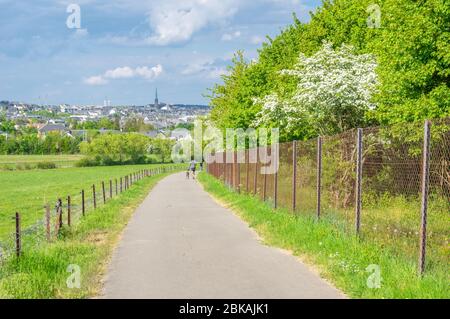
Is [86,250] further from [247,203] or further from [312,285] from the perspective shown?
[247,203]

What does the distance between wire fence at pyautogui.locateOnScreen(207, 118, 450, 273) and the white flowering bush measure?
7240 mm

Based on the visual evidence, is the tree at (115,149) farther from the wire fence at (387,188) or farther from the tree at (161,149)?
the wire fence at (387,188)

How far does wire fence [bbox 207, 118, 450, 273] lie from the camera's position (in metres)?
8.88

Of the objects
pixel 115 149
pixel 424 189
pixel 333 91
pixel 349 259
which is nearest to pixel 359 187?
pixel 349 259

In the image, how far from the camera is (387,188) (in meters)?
10.5

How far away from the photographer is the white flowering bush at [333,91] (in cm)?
2288

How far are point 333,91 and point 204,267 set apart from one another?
49.0 ft

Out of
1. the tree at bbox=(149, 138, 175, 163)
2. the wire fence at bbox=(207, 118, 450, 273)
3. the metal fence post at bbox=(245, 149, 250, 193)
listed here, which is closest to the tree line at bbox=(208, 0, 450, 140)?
the metal fence post at bbox=(245, 149, 250, 193)

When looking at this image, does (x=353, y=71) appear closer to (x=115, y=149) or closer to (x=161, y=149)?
(x=115, y=149)

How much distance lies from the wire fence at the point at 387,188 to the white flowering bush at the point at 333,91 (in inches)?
285

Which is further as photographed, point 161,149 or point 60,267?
point 161,149

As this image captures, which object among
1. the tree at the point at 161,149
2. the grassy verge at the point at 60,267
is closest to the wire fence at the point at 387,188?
the grassy verge at the point at 60,267

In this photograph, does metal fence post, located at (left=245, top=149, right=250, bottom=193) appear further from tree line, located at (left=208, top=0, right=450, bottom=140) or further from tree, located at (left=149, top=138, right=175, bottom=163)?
tree, located at (left=149, top=138, right=175, bottom=163)

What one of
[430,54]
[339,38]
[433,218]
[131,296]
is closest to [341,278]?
[433,218]
